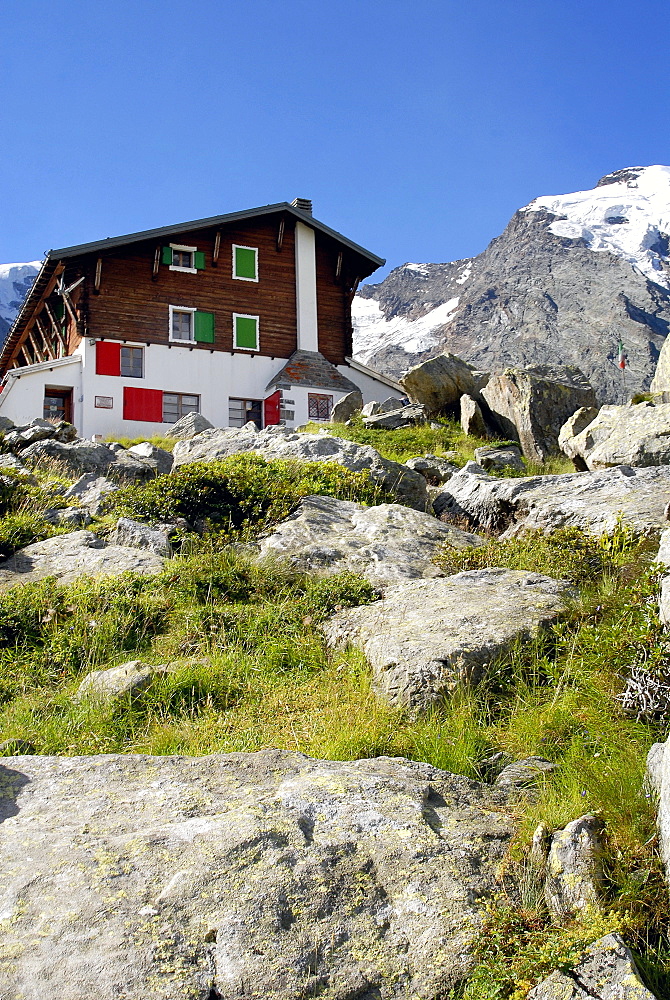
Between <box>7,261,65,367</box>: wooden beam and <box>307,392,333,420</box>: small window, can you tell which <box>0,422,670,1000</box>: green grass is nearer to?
<box>307,392,333,420</box>: small window

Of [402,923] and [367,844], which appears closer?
[402,923]

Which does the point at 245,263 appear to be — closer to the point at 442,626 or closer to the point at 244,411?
Result: the point at 244,411

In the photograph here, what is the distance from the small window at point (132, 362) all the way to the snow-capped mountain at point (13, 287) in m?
154

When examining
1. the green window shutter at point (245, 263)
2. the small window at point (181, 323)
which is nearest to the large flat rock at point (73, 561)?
the small window at point (181, 323)

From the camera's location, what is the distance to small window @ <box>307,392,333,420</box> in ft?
118

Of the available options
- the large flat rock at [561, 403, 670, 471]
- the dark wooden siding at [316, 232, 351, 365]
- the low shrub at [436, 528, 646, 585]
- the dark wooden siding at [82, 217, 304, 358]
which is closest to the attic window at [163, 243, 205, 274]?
the dark wooden siding at [82, 217, 304, 358]

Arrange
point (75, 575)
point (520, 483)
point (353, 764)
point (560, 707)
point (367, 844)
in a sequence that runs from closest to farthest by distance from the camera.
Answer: point (367, 844) → point (353, 764) → point (560, 707) → point (75, 575) → point (520, 483)

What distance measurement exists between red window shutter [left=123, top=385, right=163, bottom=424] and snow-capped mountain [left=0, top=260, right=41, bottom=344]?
154985 mm

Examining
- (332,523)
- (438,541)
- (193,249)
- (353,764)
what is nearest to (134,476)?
(332,523)

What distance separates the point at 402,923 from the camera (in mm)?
3703

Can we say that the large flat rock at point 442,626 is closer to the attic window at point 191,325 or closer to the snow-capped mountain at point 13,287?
the attic window at point 191,325

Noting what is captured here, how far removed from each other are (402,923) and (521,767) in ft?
5.24

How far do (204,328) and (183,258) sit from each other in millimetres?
3379

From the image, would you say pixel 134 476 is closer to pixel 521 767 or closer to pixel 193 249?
pixel 521 767
